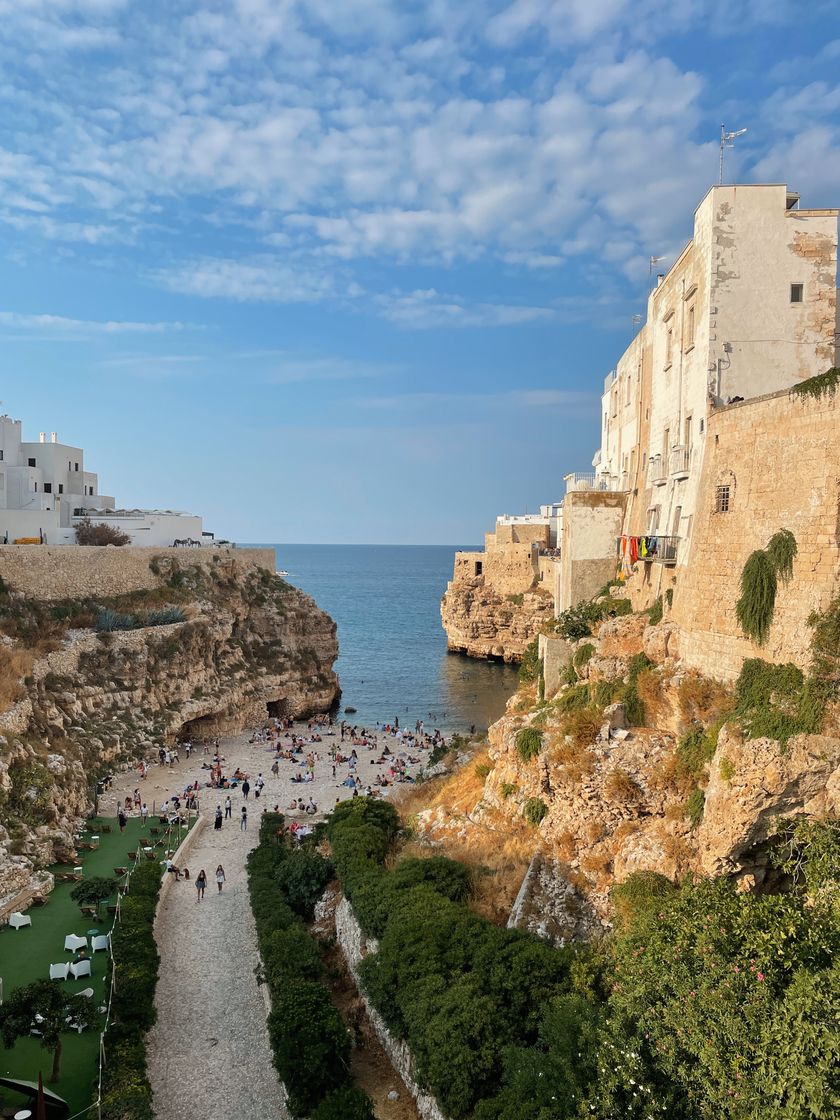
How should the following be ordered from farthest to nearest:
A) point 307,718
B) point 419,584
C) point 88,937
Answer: point 419,584, point 307,718, point 88,937

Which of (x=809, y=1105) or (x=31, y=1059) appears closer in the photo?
(x=809, y=1105)

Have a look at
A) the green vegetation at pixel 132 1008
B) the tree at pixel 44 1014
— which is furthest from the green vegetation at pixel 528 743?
the tree at pixel 44 1014

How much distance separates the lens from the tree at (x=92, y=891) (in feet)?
64.5

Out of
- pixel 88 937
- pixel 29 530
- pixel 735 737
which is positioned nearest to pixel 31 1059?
pixel 88 937

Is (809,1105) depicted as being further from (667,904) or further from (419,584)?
(419,584)

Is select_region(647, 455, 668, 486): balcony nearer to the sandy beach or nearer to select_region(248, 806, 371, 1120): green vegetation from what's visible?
select_region(248, 806, 371, 1120): green vegetation

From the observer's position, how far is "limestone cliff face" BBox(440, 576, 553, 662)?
60.2 m

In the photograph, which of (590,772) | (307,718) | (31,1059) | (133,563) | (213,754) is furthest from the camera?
(307,718)

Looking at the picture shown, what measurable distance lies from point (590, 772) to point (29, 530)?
39607 mm

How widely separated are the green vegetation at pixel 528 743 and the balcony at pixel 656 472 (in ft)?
26.6

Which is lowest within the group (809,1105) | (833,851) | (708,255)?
(809,1105)

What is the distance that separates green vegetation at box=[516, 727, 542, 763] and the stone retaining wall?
17.9 ft

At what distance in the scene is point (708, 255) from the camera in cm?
1845

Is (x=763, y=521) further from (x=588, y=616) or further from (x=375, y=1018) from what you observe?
(x=375, y=1018)
